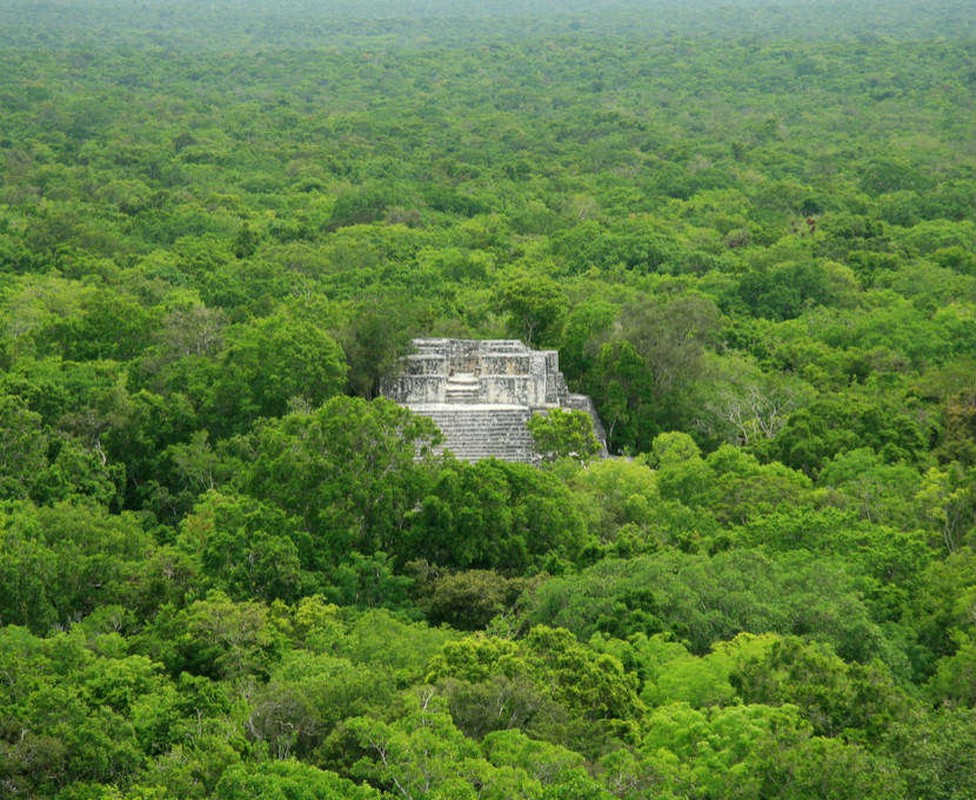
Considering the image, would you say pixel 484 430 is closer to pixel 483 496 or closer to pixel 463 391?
Answer: pixel 463 391

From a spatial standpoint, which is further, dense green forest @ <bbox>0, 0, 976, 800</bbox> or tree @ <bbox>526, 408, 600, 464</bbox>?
tree @ <bbox>526, 408, 600, 464</bbox>

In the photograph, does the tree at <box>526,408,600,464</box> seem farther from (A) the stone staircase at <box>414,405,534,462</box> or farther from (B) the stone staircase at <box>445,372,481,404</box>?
(B) the stone staircase at <box>445,372,481,404</box>

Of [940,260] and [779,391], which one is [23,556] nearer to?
[779,391]

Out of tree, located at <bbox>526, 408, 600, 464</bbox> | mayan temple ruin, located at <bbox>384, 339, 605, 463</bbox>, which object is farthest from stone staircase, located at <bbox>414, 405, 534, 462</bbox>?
tree, located at <bbox>526, 408, 600, 464</bbox>

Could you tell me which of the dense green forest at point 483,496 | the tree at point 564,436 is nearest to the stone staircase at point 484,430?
the tree at point 564,436

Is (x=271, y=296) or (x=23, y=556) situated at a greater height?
(x=23, y=556)

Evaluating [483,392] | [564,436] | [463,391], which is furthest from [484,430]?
[564,436]

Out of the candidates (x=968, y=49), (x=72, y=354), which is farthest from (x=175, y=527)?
(x=968, y=49)

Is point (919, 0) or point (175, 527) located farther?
point (919, 0)
